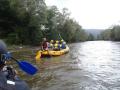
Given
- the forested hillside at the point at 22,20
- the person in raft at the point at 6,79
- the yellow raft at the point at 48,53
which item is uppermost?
the forested hillside at the point at 22,20

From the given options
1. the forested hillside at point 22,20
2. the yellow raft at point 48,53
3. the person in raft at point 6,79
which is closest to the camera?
the person in raft at point 6,79

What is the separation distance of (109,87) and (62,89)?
1879 mm

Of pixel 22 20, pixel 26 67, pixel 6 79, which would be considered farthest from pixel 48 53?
pixel 22 20

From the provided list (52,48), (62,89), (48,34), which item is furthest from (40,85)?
(48,34)

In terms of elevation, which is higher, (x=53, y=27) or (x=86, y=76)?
(x=53, y=27)

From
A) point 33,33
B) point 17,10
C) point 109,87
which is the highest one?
point 17,10

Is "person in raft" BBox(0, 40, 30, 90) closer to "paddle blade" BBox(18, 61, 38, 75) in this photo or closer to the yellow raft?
"paddle blade" BBox(18, 61, 38, 75)

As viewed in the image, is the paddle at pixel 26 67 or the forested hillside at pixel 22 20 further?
the forested hillside at pixel 22 20

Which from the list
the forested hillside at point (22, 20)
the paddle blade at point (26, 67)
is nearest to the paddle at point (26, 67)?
the paddle blade at point (26, 67)

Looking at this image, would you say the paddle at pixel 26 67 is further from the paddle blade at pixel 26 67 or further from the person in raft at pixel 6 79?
the person in raft at pixel 6 79

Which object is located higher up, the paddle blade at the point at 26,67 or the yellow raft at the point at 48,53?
the paddle blade at the point at 26,67

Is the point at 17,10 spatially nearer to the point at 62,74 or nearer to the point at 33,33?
the point at 33,33

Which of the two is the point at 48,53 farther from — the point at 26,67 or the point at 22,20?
the point at 22,20

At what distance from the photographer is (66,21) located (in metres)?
69.8
